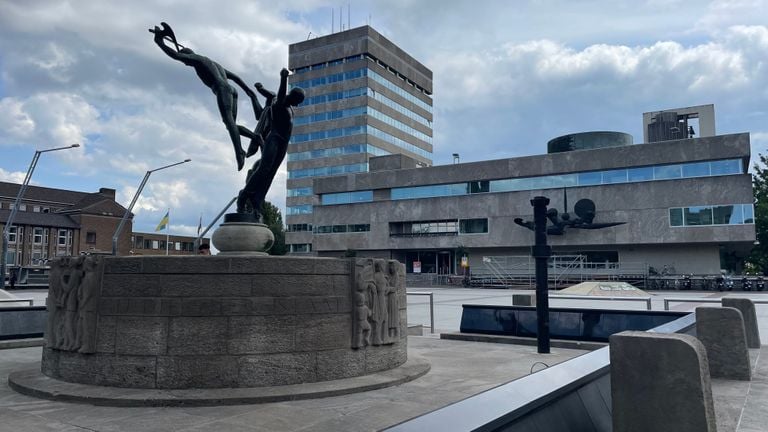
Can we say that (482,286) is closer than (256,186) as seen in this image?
No

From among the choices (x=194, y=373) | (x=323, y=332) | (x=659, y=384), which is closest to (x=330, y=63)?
(x=323, y=332)

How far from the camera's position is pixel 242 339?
7.21 m

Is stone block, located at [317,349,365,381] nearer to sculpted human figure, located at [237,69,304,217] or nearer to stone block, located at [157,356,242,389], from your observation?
stone block, located at [157,356,242,389]

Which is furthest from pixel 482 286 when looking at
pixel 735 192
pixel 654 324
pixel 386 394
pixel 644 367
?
pixel 644 367

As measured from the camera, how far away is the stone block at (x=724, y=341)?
25.9 ft

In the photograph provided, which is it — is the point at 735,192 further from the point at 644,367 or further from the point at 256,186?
the point at 644,367

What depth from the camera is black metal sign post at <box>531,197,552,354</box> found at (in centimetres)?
1022

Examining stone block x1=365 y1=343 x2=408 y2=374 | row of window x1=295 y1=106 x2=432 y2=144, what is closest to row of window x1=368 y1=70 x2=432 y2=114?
row of window x1=295 y1=106 x2=432 y2=144

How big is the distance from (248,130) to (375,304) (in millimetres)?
5005

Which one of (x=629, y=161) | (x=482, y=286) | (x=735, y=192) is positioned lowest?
(x=482, y=286)

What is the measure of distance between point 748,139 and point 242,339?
48.1 metres

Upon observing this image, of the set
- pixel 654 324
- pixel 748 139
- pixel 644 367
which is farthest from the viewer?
pixel 748 139

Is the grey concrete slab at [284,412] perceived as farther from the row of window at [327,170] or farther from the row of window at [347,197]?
the row of window at [327,170]

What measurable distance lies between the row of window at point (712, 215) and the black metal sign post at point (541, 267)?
4155 centimetres
